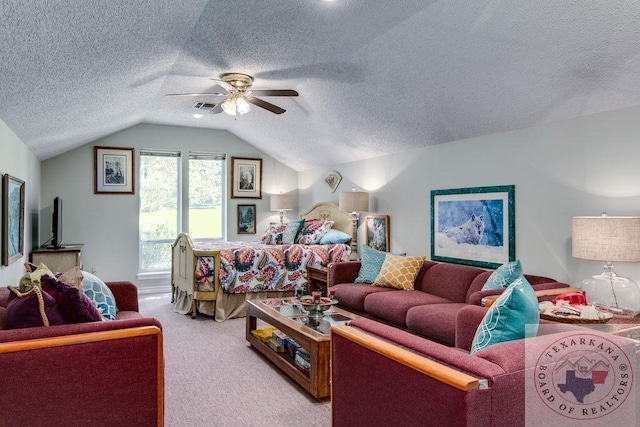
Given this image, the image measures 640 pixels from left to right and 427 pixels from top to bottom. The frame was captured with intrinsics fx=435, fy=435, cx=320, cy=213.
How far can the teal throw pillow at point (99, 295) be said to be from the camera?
2889 millimetres

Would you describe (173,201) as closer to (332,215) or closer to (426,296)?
(332,215)

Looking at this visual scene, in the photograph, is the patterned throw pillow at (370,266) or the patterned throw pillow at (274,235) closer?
the patterned throw pillow at (370,266)

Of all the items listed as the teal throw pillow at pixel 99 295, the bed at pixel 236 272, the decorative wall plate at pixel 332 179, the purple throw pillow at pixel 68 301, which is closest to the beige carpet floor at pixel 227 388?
the bed at pixel 236 272

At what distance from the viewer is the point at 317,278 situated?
5.29m

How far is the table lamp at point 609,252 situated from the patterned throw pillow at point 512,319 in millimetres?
1223

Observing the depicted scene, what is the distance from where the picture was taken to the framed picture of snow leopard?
3922mm

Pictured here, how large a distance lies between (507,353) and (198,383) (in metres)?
2.41

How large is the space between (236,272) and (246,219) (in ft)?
8.02

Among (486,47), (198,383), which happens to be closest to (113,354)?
(198,383)

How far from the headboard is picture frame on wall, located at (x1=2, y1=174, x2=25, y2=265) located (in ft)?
12.3

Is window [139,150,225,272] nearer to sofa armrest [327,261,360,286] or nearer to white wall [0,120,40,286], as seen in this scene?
white wall [0,120,40,286]

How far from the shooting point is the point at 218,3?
283 cm

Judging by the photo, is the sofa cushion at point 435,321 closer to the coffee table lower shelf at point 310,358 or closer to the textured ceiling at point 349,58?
the coffee table lower shelf at point 310,358

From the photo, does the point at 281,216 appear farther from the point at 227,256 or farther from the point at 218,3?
the point at 218,3
